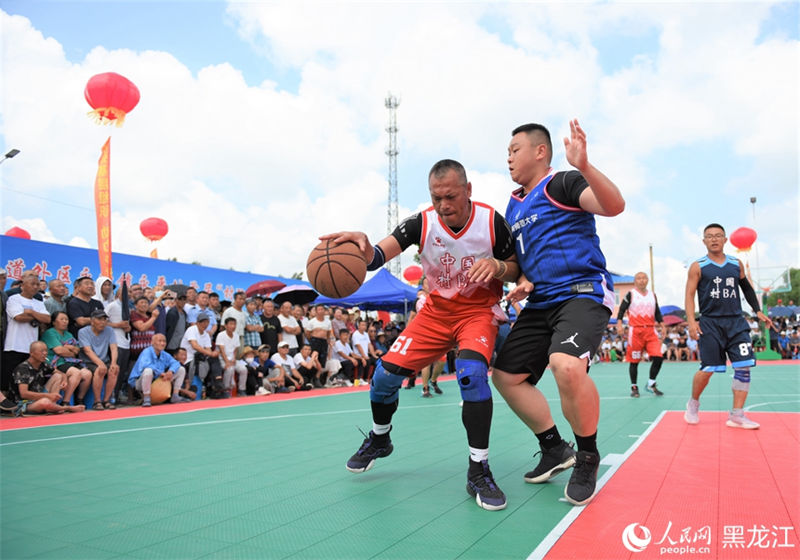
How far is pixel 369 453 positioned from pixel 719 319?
433 centimetres

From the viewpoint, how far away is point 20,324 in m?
8.11

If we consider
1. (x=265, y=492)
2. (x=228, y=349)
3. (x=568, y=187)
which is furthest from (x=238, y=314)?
(x=568, y=187)

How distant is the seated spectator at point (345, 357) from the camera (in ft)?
47.3

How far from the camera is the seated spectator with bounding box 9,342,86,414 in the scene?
7957mm

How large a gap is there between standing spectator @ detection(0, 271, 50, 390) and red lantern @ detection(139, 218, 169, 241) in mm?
10126

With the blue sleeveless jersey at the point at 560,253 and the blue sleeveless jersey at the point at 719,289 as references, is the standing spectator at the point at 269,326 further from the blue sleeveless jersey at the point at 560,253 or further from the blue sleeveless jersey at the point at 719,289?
the blue sleeveless jersey at the point at 560,253

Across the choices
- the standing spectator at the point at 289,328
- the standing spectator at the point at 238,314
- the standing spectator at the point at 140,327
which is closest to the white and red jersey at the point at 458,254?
the standing spectator at the point at 140,327

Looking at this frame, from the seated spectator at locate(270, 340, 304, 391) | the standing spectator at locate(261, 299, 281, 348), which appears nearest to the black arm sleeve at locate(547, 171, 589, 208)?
the seated spectator at locate(270, 340, 304, 391)

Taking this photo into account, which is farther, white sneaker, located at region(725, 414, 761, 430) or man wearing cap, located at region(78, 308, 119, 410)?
man wearing cap, located at region(78, 308, 119, 410)

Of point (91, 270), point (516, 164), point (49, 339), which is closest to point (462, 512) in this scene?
point (516, 164)

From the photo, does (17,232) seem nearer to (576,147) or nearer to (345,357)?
(345,357)

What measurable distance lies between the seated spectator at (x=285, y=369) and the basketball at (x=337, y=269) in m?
9.08

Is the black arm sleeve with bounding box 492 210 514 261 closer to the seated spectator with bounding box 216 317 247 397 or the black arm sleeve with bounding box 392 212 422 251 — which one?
the black arm sleeve with bounding box 392 212 422 251

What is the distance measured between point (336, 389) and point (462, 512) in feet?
33.5
